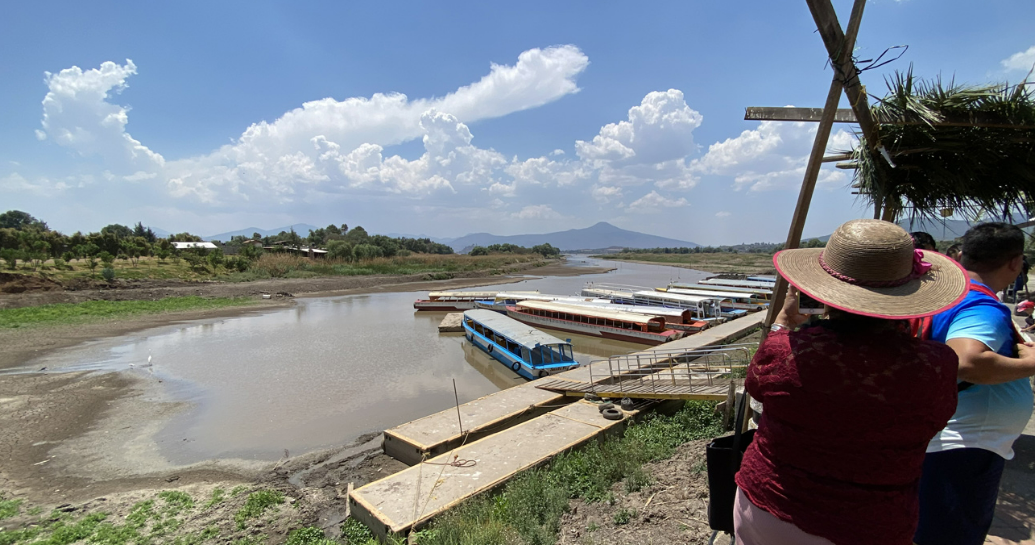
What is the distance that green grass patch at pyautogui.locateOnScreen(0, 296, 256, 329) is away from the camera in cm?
2483

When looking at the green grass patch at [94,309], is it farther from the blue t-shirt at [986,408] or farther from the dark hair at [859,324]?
the blue t-shirt at [986,408]

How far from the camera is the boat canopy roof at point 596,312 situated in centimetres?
2242

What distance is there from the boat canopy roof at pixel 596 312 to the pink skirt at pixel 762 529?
20.6 m

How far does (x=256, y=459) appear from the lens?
33.4 feet

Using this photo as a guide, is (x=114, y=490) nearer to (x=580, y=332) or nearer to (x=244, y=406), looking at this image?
(x=244, y=406)

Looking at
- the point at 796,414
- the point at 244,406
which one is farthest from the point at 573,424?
the point at 244,406

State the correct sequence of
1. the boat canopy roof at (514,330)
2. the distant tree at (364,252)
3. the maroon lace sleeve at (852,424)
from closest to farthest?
the maroon lace sleeve at (852,424) < the boat canopy roof at (514,330) < the distant tree at (364,252)

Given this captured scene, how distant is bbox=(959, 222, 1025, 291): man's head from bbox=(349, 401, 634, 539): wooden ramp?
19.5 ft

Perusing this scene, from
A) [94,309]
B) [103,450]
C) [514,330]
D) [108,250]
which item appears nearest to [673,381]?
[514,330]

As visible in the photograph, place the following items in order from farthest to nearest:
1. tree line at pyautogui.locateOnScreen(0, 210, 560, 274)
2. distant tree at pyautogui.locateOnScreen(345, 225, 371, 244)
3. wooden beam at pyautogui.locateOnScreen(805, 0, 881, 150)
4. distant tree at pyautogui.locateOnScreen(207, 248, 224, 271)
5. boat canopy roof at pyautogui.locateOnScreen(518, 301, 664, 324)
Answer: distant tree at pyautogui.locateOnScreen(345, 225, 371, 244) < distant tree at pyautogui.locateOnScreen(207, 248, 224, 271) < tree line at pyautogui.locateOnScreen(0, 210, 560, 274) < boat canopy roof at pyautogui.locateOnScreen(518, 301, 664, 324) < wooden beam at pyautogui.locateOnScreen(805, 0, 881, 150)

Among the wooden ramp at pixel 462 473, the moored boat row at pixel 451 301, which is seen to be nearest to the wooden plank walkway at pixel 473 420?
the wooden ramp at pixel 462 473

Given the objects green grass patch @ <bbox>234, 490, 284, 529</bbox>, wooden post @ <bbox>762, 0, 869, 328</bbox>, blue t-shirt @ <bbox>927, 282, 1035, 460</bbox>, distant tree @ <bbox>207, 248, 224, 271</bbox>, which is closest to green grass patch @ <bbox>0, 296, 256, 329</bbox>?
distant tree @ <bbox>207, 248, 224, 271</bbox>

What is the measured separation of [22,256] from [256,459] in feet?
151

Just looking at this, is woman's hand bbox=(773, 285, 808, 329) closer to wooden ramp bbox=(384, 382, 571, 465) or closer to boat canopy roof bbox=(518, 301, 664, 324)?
wooden ramp bbox=(384, 382, 571, 465)
